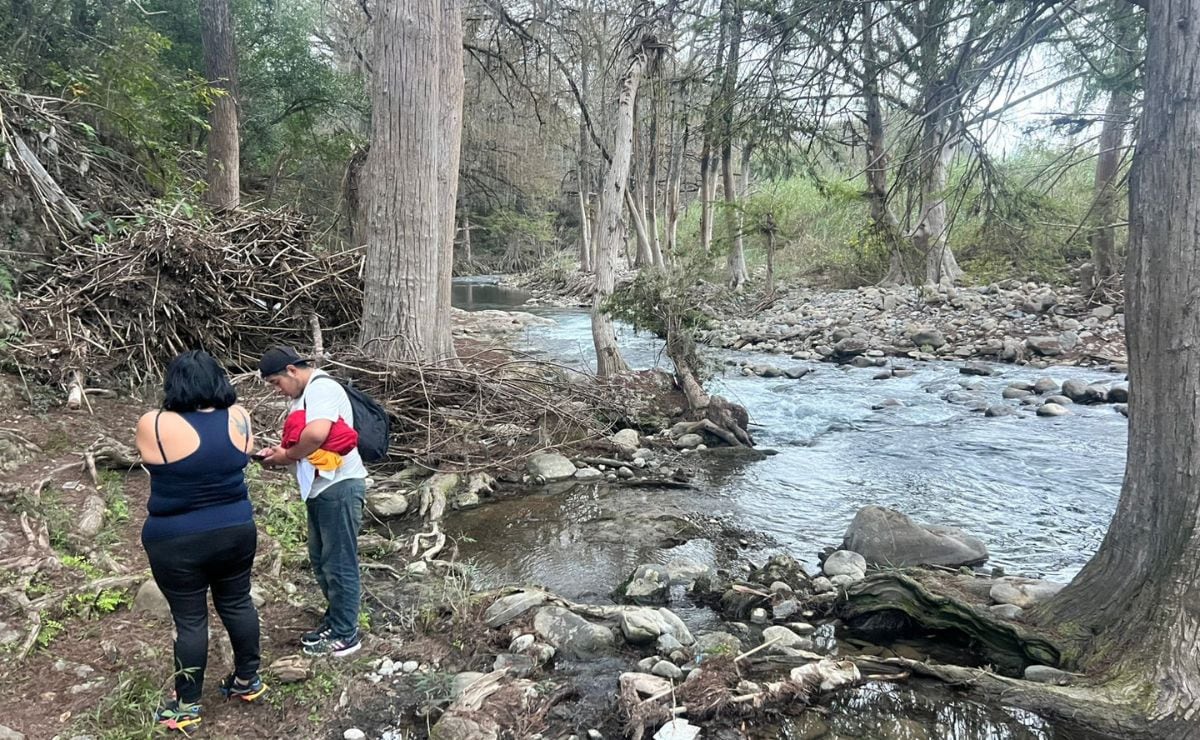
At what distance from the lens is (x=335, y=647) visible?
3.73 meters

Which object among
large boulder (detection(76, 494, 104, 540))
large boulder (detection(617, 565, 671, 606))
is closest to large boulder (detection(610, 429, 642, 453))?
large boulder (detection(617, 565, 671, 606))

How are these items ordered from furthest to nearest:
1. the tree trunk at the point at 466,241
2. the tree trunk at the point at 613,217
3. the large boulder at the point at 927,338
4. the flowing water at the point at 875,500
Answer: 1. the tree trunk at the point at 466,241
2. the large boulder at the point at 927,338
3. the tree trunk at the point at 613,217
4. the flowing water at the point at 875,500

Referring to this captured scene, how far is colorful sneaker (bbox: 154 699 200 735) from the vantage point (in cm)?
298

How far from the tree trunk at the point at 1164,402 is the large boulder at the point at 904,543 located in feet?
6.11

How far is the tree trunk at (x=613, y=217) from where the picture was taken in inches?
409

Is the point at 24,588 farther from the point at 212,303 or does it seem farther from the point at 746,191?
the point at 746,191

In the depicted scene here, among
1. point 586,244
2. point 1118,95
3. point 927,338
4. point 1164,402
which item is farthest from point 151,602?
point 586,244

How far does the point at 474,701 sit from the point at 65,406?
511 centimetres

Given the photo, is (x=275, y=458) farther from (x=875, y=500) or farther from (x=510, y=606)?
(x=875, y=500)

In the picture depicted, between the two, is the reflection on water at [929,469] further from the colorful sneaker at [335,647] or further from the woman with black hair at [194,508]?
the woman with black hair at [194,508]

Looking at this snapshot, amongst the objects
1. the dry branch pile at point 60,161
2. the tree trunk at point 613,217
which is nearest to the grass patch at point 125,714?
the dry branch pile at point 60,161

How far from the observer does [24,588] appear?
3.72 m

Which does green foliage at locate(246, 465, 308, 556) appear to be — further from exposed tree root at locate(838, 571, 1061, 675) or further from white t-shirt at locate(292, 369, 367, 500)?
exposed tree root at locate(838, 571, 1061, 675)

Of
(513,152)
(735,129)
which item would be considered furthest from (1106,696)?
(513,152)
